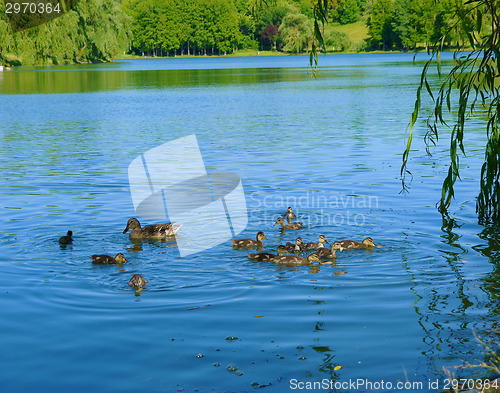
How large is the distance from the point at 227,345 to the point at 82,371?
1.61m

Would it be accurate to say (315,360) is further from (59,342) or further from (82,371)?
(59,342)

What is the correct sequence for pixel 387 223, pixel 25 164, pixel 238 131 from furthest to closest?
pixel 238 131 < pixel 25 164 < pixel 387 223

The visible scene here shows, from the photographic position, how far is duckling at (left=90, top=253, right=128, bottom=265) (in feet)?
37.2

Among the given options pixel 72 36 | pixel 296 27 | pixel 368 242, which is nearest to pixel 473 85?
pixel 368 242

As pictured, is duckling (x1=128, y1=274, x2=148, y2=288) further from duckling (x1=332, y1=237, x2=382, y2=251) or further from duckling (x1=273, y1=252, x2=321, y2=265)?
duckling (x1=332, y1=237, x2=382, y2=251)

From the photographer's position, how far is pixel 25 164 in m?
22.5

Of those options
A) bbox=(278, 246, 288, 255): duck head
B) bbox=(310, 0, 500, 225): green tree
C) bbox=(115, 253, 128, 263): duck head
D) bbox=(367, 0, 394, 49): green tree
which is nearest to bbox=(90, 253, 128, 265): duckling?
bbox=(115, 253, 128, 263): duck head

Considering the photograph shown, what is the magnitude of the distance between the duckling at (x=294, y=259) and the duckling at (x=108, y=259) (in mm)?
2407

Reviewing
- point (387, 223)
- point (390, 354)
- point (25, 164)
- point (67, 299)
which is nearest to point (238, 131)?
point (25, 164)

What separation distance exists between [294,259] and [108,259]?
2.90 meters

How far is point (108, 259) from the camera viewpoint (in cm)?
1134

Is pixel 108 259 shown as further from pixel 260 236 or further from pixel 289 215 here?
pixel 289 215

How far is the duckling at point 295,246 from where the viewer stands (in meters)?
11.9

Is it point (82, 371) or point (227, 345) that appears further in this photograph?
point (227, 345)
